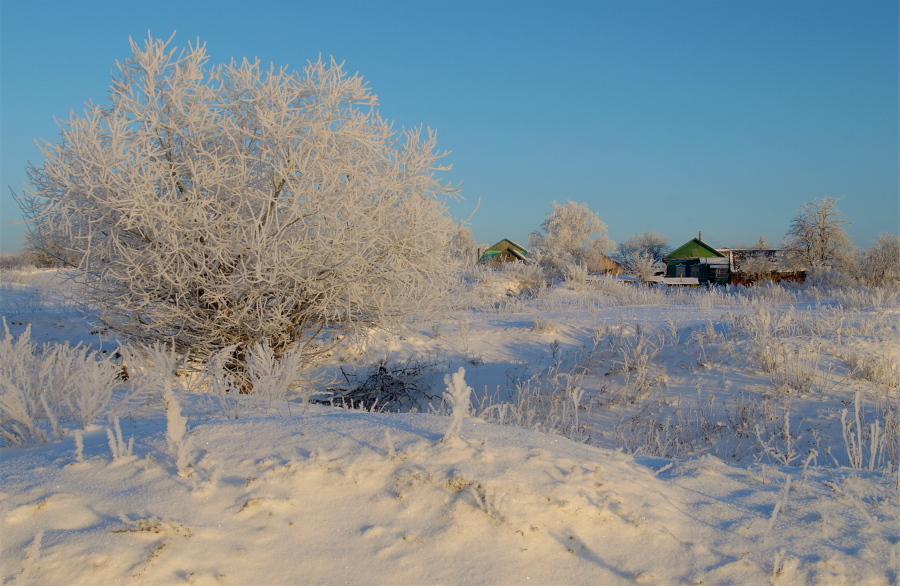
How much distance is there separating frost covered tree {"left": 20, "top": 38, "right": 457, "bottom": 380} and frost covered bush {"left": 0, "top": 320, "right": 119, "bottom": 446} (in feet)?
5.30

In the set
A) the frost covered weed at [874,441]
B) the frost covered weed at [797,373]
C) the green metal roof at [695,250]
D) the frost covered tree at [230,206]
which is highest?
the green metal roof at [695,250]

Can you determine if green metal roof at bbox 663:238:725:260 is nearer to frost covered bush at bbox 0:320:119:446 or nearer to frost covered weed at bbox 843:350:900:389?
frost covered weed at bbox 843:350:900:389

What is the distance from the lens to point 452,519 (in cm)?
205

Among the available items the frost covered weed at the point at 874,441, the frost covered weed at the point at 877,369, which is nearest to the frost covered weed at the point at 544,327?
the frost covered weed at the point at 877,369

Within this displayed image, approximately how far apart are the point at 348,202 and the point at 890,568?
15.4ft

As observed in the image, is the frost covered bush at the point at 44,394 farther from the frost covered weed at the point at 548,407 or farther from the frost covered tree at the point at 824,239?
the frost covered tree at the point at 824,239

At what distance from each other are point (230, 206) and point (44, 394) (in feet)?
9.52

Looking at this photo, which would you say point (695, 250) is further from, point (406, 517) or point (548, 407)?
point (406, 517)

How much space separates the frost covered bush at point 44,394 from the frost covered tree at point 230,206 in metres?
1.62

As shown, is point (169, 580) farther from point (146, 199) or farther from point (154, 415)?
point (146, 199)

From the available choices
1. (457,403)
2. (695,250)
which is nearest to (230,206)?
(457,403)

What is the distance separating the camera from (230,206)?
549 cm

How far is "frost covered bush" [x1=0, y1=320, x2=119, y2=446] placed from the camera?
2.87 meters

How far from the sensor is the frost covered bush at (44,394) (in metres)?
2.87
